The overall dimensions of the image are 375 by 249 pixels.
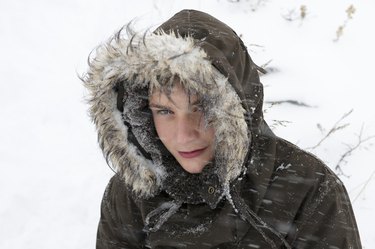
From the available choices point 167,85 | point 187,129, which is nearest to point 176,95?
point 167,85

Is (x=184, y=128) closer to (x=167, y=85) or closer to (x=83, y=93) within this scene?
(x=167, y=85)

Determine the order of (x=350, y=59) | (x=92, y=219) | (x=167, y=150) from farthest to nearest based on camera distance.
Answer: (x=350, y=59)
(x=92, y=219)
(x=167, y=150)

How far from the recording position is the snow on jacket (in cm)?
169

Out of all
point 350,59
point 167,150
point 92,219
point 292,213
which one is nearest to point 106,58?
point 167,150

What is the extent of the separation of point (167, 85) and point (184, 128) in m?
0.21

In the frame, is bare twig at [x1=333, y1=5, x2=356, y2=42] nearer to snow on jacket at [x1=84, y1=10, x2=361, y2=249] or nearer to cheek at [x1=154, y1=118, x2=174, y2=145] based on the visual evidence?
snow on jacket at [x1=84, y1=10, x2=361, y2=249]

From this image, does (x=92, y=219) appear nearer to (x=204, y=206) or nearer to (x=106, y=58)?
(x=204, y=206)

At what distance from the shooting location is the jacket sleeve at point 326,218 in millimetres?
1932

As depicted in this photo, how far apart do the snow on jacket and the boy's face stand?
0.17 ft

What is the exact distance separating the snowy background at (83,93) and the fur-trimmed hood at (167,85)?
1254 mm

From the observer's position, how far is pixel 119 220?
2266mm

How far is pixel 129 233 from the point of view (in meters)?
2.28

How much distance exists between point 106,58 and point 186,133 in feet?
1.47

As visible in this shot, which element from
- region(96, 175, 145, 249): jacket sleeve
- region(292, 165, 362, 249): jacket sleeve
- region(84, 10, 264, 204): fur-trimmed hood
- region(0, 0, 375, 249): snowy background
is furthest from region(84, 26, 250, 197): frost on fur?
region(0, 0, 375, 249): snowy background
